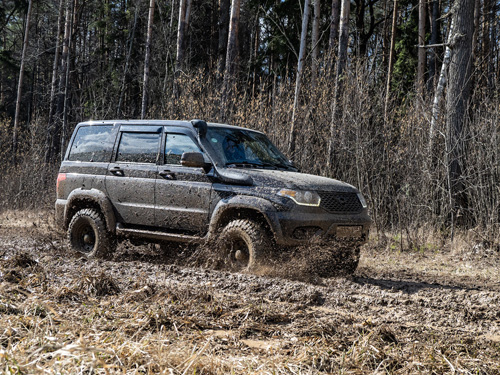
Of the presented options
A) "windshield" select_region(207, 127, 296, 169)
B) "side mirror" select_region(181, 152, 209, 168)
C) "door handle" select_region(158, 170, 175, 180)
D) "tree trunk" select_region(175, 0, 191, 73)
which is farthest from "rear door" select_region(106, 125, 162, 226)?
"tree trunk" select_region(175, 0, 191, 73)

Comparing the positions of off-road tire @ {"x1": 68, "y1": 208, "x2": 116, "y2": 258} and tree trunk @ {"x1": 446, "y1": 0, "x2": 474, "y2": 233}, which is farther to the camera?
tree trunk @ {"x1": 446, "y1": 0, "x2": 474, "y2": 233}

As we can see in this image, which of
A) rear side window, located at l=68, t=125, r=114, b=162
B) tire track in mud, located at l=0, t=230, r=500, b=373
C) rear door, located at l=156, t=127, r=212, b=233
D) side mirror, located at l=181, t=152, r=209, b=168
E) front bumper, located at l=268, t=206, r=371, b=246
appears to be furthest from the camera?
rear side window, located at l=68, t=125, r=114, b=162

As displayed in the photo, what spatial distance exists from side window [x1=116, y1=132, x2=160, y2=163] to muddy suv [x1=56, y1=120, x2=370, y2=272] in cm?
1

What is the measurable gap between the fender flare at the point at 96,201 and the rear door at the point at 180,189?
0.84 metres

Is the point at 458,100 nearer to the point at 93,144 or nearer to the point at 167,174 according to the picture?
the point at 167,174

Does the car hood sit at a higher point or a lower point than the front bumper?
higher

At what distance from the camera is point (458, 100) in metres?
11.2

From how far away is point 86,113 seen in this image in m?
31.6

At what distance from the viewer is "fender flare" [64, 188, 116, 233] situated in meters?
7.89

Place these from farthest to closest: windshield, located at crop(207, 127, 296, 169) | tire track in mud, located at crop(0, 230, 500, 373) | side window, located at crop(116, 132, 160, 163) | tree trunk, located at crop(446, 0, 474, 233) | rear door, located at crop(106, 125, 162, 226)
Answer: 1. tree trunk, located at crop(446, 0, 474, 233)
2. side window, located at crop(116, 132, 160, 163)
3. rear door, located at crop(106, 125, 162, 226)
4. windshield, located at crop(207, 127, 296, 169)
5. tire track in mud, located at crop(0, 230, 500, 373)

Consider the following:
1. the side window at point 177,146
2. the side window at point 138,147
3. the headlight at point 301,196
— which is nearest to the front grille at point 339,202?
the headlight at point 301,196

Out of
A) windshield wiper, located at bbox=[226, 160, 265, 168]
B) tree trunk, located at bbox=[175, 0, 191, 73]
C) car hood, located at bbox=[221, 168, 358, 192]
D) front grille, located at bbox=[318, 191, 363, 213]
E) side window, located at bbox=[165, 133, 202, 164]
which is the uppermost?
tree trunk, located at bbox=[175, 0, 191, 73]

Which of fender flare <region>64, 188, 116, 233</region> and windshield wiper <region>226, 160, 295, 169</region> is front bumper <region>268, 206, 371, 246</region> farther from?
fender flare <region>64, 188, 116, 233</region>

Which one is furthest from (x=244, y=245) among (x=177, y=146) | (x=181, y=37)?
(x=181, y=37)
